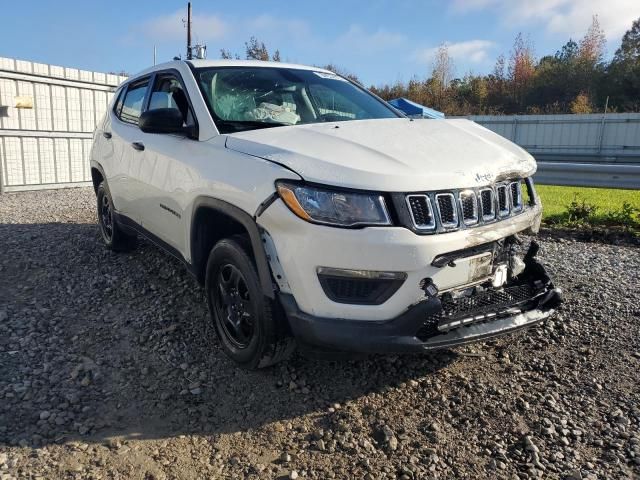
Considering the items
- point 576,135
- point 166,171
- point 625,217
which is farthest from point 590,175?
point 576,135

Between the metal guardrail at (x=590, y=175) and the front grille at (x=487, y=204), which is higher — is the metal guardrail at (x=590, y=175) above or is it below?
below

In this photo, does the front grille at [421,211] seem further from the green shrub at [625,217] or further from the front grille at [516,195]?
the green shrub at [625,217]

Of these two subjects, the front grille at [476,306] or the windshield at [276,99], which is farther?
the windshield at [276,99]

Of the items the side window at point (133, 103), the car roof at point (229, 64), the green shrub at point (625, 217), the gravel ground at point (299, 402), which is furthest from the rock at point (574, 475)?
the green shrub at point (625, 217)

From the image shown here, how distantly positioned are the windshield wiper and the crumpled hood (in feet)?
0.56

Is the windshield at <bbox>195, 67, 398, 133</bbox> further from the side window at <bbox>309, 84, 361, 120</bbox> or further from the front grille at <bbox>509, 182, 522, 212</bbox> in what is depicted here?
the front grille at <bbox>509, 182, 522, 212</bbox>

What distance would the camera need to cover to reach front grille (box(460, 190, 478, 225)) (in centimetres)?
271

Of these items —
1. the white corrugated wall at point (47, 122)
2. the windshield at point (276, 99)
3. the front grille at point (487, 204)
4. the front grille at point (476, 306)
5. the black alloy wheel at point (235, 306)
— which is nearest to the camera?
the front grille at point (476, 306)

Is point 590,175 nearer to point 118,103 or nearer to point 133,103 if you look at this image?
point 133,103

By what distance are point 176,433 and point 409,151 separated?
1.89 m

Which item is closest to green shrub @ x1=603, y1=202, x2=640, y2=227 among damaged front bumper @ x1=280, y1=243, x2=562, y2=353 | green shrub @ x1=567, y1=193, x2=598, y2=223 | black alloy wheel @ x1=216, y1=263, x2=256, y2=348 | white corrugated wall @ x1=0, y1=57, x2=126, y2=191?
green shrub @ x1=567, y1=193, x2=598, y2=223

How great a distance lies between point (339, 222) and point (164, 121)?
1.64 metres

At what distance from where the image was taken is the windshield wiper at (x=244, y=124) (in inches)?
137

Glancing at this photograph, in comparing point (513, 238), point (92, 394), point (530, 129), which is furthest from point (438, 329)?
point (530, 129)
